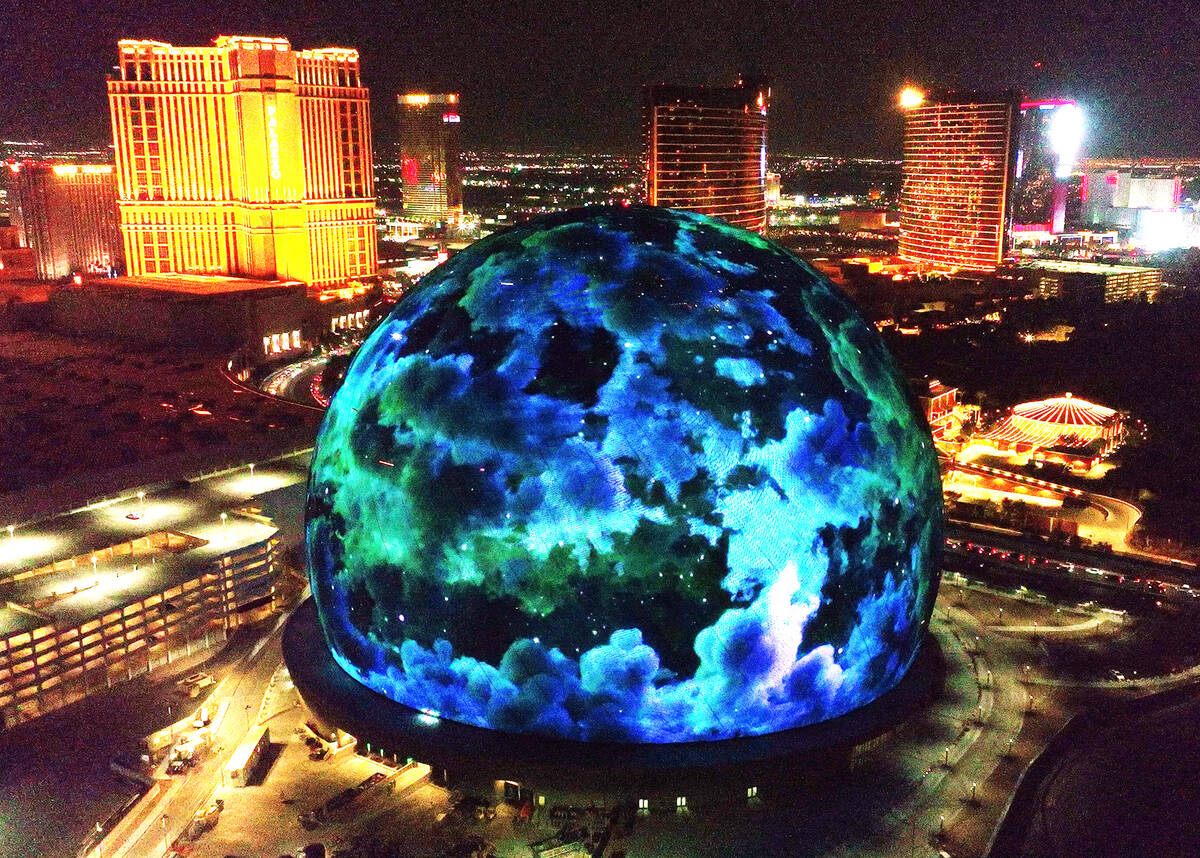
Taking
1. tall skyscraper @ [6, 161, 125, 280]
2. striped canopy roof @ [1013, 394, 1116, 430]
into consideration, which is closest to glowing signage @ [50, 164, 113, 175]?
tall skyscraper @ [6, 161, 125, 280]

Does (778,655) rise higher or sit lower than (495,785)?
higher

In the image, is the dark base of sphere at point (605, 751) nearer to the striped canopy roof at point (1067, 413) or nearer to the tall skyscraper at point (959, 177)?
the striped canopy roof at point (1067, 413)

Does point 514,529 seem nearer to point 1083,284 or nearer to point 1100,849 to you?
point 1100,849

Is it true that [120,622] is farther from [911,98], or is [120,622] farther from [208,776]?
[911,98]

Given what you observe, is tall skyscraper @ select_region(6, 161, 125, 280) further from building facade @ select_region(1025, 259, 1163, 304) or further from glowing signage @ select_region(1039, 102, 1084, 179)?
glowing signage @ select_region(1039, 102, 1084, 179)

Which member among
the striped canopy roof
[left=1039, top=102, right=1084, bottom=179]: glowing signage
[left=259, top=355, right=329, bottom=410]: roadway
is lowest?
[left=259, top=355, right=329, bottom=410]: roadway

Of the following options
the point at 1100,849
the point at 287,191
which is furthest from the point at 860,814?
the point at 287,191

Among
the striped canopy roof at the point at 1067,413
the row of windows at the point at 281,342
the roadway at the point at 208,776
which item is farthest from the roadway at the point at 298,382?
the striped canopy roof at the point at 1067,413
